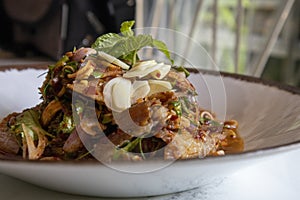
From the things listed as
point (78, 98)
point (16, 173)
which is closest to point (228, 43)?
point (78, 98)

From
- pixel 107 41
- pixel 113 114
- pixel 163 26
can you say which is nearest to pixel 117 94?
pixel 113 114

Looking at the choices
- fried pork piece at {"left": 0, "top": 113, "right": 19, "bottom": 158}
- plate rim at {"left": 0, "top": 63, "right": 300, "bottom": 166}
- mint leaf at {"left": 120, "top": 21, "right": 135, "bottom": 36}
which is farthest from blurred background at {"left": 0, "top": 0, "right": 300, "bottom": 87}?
fried pork piece at {"left": 0, "top": 113, "right": 19, "bottom": 158}

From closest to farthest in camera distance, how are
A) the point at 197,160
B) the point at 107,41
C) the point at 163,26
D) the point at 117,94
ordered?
the point at 197,160
the point at 117,94
the point at 107,41
the point at 163,26

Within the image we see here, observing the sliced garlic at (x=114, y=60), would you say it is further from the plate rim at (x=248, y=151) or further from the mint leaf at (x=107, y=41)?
the plate rim at (x=248, y=151)

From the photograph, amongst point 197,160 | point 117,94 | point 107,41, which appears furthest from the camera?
point 107,41

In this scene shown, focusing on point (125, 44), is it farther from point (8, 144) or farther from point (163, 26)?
point (163, 26)

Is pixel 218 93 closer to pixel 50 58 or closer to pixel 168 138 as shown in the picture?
pixel 168 138
